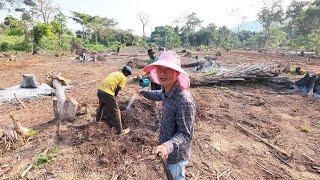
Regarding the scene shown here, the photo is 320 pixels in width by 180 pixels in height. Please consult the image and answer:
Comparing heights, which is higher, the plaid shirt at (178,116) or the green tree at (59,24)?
the green tree at (59,24)

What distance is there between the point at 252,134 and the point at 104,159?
10.5 feet

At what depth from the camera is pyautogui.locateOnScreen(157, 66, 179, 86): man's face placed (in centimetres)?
224

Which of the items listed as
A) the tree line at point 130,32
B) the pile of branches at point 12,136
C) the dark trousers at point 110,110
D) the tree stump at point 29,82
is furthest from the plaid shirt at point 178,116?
the tree line at point 130,32

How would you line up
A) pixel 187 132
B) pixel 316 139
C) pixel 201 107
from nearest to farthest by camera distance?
pixel 187 132 → pixel 316 139 → pixel 201 107

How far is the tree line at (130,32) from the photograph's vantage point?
28.6 metres

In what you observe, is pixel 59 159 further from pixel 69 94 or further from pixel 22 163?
pixel 69 94

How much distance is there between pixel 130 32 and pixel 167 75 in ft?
181

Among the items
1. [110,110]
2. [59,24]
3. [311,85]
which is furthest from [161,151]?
[59,24]

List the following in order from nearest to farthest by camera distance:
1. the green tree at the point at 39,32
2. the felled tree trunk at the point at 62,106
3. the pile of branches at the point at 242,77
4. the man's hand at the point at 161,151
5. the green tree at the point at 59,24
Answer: the man's hand at the point at 161,151, the felled tree trunk at the point at 62,106, the pile of branches at the point at 242,77, the green tree at the point at 39,32, the green tree at the point at 59,24

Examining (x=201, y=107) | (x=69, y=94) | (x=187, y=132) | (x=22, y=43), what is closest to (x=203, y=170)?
(x=187, y=132)

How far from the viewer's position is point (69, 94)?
9.89 meters

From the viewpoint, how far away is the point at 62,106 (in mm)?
6379

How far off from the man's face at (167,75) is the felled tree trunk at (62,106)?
14.7 feet

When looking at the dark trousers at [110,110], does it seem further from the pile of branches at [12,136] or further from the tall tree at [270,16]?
the tall tree at [270,16]
